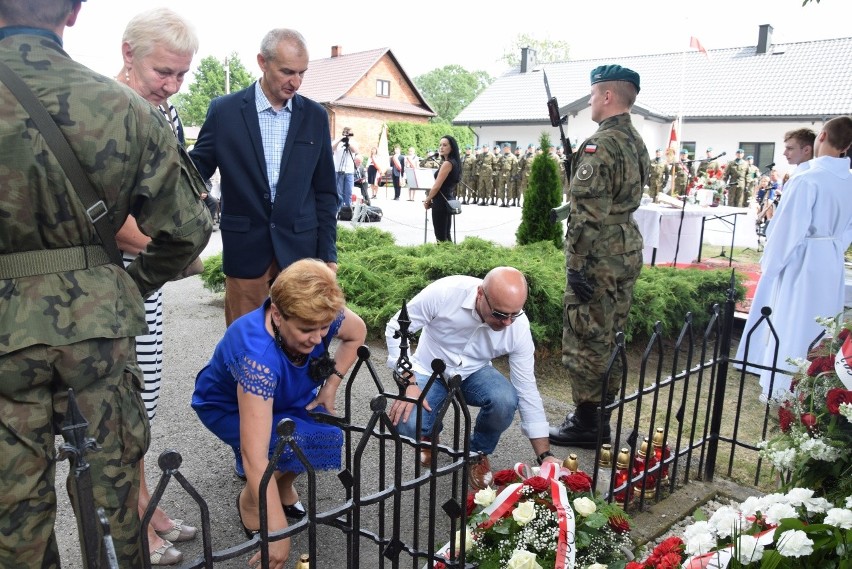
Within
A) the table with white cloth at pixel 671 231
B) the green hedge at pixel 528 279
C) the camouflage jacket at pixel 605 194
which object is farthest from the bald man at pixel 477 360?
the table with white cloth at pixel 671 231

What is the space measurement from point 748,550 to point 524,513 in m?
0.75

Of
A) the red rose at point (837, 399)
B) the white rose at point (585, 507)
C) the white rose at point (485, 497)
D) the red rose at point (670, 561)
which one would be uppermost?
the red rose at point (837, 399)

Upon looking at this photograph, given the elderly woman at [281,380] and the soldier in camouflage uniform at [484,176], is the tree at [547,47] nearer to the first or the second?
the soldier in camouflage uniform at [484,176]

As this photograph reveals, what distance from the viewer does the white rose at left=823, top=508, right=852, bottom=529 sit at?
1726 millimetres

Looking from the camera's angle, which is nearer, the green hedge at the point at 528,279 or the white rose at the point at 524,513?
the white rose at the point at 524,513

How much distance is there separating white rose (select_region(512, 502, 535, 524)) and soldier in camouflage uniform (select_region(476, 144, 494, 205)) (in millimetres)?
23122

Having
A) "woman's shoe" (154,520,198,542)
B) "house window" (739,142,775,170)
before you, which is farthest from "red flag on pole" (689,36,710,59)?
"woman's shoe" (154,520,198,542)

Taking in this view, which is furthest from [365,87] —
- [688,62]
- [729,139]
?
[729,139]

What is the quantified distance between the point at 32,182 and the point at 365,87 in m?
44.7

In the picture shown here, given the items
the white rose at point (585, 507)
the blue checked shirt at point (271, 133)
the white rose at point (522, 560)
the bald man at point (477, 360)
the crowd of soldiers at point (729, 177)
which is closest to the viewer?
the white rose at point (522, 560)

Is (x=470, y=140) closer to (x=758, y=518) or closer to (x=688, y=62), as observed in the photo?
(x=688, y=62)

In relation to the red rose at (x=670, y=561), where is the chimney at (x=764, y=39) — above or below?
above

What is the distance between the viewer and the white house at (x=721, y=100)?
3028 cm

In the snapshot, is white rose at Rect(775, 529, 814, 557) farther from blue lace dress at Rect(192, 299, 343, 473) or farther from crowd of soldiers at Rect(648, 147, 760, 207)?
crowd of soldiers at Rect(648, 147, 760, 207)
